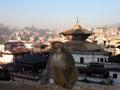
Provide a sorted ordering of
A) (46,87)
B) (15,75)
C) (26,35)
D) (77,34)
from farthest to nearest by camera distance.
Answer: (26,35), (77,34), (15,75), (46,87)

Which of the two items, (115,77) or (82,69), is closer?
(115,77)

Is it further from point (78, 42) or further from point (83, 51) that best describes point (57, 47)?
point (78, 42)

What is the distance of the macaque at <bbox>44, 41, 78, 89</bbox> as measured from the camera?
704 centimetres

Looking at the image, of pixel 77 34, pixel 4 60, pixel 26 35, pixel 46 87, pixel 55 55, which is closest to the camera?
pixel 55 55

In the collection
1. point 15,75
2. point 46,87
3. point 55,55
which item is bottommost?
point 15,75

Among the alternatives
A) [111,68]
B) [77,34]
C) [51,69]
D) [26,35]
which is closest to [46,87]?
[51,69]

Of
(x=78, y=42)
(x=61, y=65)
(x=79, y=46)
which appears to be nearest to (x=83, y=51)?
(x=79, y=46)

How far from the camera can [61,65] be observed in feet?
23.6

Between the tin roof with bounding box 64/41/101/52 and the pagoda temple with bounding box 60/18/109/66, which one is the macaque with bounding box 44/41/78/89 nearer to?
the pagoda temple with bounding box 60/18/109/66

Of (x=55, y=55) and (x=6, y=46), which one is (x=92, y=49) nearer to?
(x=55, y=55)

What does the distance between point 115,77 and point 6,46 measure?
176ft

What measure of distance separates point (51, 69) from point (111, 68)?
40.5 ft

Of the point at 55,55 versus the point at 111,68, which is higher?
the point at 55,55

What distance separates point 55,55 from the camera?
7.09m
